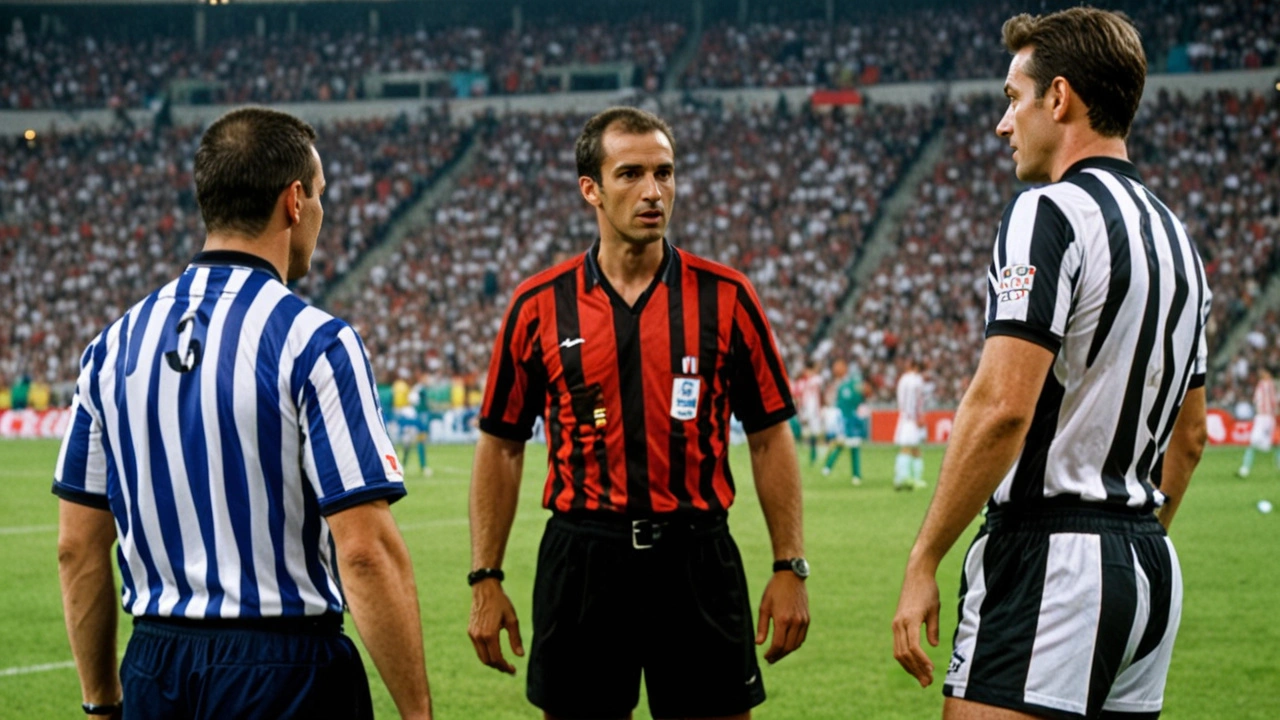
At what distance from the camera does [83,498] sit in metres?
3.41

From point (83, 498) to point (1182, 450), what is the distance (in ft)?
9.20

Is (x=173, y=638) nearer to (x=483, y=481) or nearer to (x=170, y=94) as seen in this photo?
(x=483, y=481)

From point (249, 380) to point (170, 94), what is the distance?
4983 cm

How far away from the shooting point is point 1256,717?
7535mm

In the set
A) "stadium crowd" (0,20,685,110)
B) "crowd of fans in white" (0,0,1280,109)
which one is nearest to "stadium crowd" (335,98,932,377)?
"crowd of fans in white" (0,0,1280,109)

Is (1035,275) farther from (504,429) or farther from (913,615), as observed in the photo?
(504,429)

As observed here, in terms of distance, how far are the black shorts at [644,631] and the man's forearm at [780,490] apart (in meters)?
0.24

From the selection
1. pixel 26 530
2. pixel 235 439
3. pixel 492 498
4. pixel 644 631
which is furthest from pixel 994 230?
pixel 235 439

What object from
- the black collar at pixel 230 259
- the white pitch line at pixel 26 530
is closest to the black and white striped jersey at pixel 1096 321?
the black collar at pixel 230 259

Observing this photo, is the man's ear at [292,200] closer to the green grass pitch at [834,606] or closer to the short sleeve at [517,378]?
the short sleeve at [517,378]

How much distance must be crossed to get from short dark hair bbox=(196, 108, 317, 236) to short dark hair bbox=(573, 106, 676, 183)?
5.24 ft

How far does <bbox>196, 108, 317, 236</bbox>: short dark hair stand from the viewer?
3227mm

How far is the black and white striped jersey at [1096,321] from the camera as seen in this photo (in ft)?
10.7

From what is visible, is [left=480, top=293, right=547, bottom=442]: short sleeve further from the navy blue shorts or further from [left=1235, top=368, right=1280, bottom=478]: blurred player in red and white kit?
[left=1235, top=368, right=1280, bottom=478]: blurred player in red and white kit
